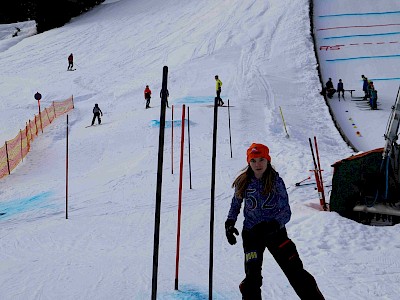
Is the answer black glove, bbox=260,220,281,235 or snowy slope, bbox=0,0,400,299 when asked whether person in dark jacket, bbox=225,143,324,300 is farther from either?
snowy slope, bbox=0,0,400,299

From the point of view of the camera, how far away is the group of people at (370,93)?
21.3m

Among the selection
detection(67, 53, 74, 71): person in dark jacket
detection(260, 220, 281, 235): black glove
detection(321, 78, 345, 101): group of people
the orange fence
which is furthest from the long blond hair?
detection(67, 53, 74, 71): person in dark jacket

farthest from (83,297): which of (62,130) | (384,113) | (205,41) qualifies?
(205,41)

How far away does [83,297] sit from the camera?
612 centimetres

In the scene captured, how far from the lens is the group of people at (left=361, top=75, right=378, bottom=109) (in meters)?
21.3

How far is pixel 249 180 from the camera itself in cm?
448

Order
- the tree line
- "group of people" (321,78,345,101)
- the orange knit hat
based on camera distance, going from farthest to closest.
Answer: the tree line < "group of people" (321,78,345,101) < the orange knit hat

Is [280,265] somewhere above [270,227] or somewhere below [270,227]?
below

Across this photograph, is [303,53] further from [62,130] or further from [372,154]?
[372,154]

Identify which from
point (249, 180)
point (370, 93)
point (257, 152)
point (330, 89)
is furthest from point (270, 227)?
point (330, 89)

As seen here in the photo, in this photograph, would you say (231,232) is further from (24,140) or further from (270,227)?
(24,140)

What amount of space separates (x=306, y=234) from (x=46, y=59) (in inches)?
1179

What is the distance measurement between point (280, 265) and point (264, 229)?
1.04 ft

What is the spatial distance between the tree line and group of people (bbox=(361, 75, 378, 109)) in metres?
29.7
